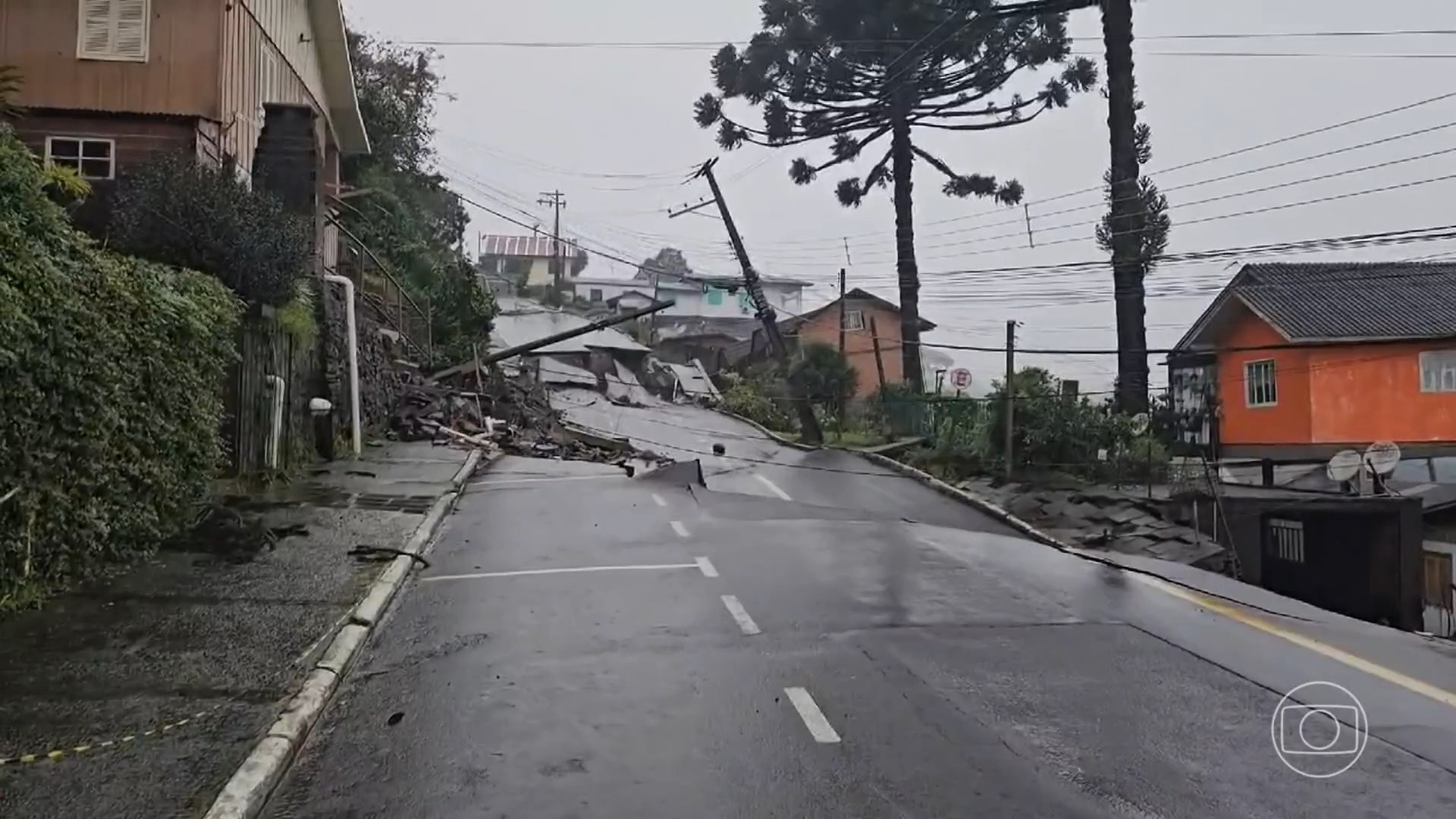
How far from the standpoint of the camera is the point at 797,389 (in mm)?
41031

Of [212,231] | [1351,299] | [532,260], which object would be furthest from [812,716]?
[532,260]

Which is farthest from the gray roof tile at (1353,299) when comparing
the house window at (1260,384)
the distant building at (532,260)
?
the distant building at (532,260)

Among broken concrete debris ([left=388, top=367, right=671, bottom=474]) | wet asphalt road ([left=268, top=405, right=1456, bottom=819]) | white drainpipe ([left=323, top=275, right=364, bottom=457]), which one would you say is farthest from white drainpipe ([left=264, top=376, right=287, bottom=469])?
broken concrete debris ([left=388, top=367, right=671, bottom=474])

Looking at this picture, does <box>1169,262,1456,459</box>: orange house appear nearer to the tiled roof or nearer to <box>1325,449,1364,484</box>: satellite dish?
<box>1325,449,1364,484</box>: satellite dish

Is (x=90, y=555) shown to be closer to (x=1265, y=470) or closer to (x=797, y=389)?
(x=1265, y=470)

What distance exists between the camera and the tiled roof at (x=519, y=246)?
376ft

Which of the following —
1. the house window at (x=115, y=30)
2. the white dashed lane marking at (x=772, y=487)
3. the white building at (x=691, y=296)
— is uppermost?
the white building at (x=691, y=296)

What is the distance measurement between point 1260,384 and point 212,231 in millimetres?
27771

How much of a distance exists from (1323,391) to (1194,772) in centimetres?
2785

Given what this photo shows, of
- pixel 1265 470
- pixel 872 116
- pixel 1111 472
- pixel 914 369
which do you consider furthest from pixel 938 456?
pixel 872 116

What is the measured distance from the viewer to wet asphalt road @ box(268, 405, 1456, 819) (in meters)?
5.77

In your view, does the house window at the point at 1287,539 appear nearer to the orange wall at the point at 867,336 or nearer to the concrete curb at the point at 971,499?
the concrete curb at the point at 971,499

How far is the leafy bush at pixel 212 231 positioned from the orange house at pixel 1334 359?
20513 millimetres

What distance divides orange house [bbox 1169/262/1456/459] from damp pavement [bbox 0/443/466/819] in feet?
75.2
